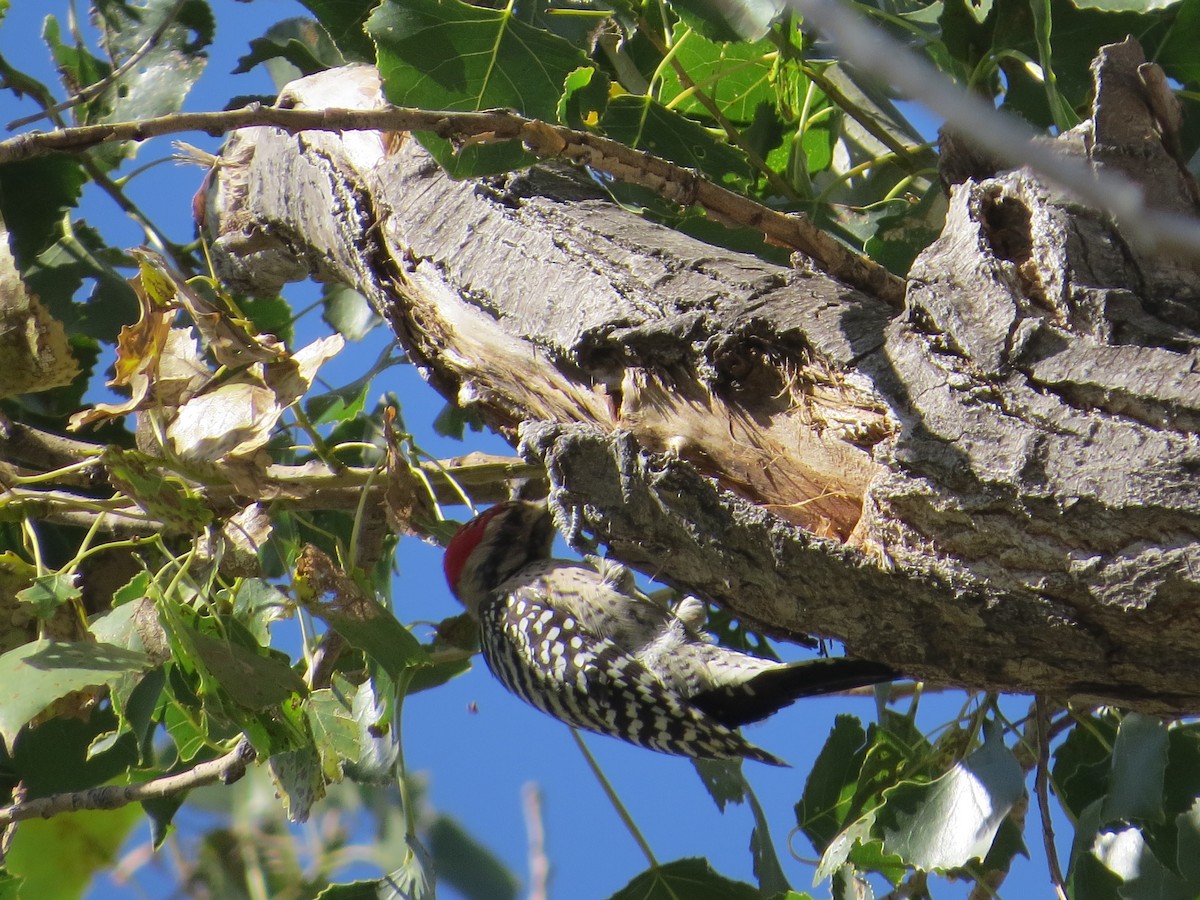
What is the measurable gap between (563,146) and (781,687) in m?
1.28

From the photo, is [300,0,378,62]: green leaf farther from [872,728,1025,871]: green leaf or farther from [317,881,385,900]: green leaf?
[872,728,1025,871]: green leaf

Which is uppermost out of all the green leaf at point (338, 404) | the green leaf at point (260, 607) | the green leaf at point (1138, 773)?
the green leaf at point (338, 404)

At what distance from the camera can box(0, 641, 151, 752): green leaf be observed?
54.1 inches

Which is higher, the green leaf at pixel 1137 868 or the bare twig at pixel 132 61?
the bare twig at pixel 132 61

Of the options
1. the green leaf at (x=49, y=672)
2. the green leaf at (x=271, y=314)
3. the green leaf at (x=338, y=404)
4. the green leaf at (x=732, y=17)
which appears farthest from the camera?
the green leaf at (x=271, y=314)

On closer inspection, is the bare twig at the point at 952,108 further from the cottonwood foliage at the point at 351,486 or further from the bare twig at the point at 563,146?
the cottonwood foliage at the point at 351,486

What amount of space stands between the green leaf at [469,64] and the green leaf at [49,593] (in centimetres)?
80

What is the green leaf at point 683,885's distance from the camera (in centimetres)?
181

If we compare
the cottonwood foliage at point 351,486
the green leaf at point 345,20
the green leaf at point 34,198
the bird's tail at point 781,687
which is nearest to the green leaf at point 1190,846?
the cottonwood foliage at point 351,486

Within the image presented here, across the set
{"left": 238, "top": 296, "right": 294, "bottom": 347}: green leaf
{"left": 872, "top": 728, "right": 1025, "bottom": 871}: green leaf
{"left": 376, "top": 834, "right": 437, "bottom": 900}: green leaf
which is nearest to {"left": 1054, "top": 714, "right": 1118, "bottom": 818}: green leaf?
{"left": 872, "top": 728, "right": 1025, "bottom": 871}: green leaf

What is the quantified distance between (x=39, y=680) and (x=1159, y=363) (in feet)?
4.45

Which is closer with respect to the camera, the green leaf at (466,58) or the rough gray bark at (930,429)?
the rough gray bark at (930,429)

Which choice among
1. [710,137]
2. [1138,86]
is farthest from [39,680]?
[1138,86]

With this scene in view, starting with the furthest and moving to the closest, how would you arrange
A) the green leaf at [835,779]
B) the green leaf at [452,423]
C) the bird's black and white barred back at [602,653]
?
the green leaf at [452,423], the bird's black and white barred back at [602,653], the green leaf at [835,779]
